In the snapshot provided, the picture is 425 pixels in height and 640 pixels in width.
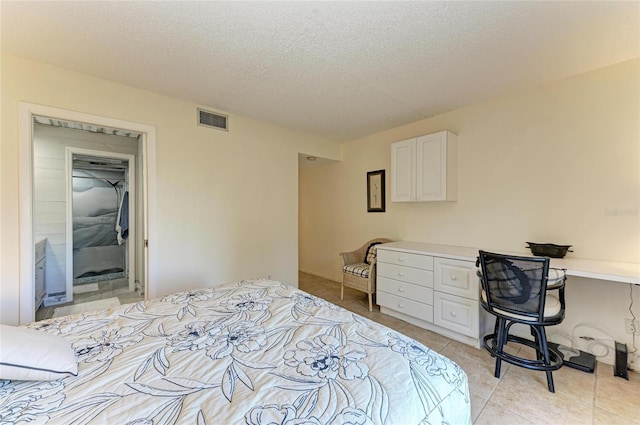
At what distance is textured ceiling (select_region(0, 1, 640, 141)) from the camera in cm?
152

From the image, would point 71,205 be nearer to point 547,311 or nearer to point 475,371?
point 475,371

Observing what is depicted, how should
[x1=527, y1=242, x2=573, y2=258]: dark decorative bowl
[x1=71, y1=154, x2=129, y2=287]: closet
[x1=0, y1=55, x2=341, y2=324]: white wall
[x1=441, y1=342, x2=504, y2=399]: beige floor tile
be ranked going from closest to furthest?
[x1=441, y1=342, x2=504, y2=399]: beige floor tile → [x1=0, y1=55, x2=341, y2=324]: white wall → [x1=527, y1=242, x2=573, y2=258]: dark decorative bowl → [x1=71, y1=154, x2=129, y2=287]: closet

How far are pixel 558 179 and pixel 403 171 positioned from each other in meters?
1.44

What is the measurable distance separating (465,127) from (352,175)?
5.81ft

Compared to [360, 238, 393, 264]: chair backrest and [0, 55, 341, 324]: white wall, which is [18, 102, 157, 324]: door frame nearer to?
[0, 55, 341, 324]: white wall

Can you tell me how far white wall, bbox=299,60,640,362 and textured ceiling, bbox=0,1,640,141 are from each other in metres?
0.23

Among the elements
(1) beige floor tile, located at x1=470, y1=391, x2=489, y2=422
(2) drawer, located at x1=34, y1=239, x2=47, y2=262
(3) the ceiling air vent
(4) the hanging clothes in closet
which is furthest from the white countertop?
(4) the hanging clothes in closet

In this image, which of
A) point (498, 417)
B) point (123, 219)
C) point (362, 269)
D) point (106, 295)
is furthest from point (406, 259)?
point (123, 219)

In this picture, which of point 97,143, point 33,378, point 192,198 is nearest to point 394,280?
point 192,198

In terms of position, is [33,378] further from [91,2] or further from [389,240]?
[389,240]

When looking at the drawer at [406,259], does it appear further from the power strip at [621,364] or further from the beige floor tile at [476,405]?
the power strip at [621,364]

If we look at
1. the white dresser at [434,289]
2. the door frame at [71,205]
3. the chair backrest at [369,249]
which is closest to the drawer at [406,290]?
the white dresser at [434,289]

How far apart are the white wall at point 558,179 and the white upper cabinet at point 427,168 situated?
18 centimetres

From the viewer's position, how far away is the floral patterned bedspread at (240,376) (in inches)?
29.9
